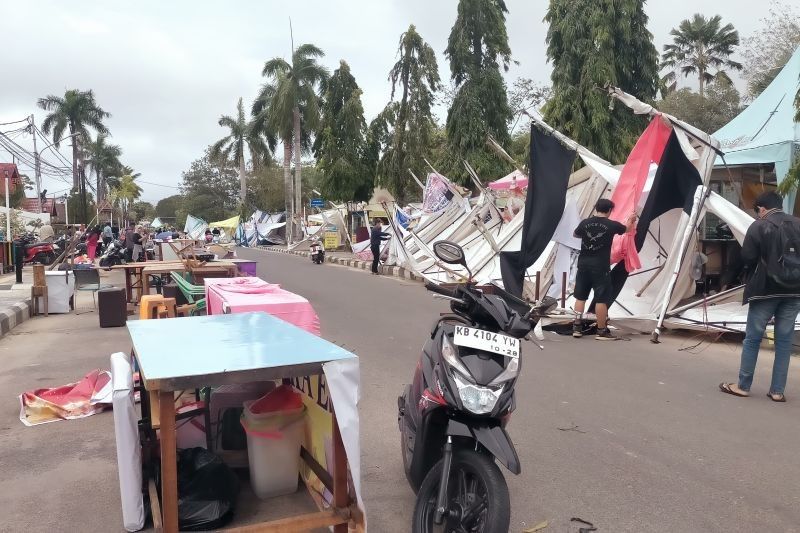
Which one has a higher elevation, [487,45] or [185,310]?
[487,45]

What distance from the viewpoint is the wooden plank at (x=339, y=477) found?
3176 millimetres

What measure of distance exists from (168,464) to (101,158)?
7122 centimetres

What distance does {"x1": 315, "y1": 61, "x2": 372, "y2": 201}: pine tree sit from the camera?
32.4 m

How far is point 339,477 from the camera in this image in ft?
10.5

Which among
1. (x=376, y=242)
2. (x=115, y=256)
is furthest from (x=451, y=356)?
(x=115, y=256)

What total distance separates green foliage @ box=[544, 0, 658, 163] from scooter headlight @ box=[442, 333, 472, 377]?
17659 millimetres

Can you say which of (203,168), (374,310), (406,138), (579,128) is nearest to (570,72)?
(579,128)

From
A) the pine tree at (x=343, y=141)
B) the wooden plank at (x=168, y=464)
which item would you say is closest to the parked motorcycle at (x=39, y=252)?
the pine tree at (x=343, y=141)

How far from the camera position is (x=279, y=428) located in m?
3.71

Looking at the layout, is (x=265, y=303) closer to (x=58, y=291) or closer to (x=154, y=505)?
(x=154, y=505)

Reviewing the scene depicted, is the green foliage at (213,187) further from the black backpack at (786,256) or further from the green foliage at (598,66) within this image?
the black backpack at (786,256)

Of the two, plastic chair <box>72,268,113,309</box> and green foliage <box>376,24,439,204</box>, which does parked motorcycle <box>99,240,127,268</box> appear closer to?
plastic chair <box>72,268,113,309</box>

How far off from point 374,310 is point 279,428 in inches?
298

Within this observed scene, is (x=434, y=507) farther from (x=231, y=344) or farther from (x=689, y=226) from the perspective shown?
(x=689, y=226)
